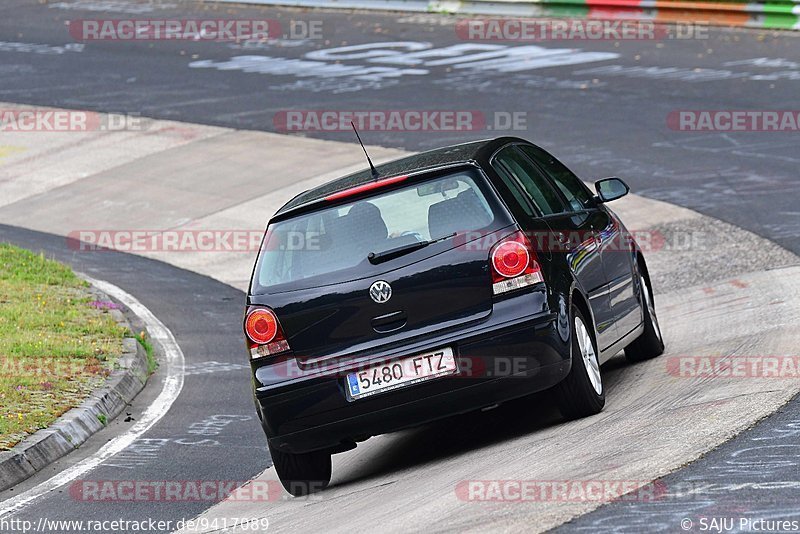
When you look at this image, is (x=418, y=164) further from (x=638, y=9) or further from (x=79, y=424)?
(x=638, y=9)

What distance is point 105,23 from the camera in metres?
30.8

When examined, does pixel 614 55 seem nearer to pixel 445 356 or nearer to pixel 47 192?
pixel 47 192

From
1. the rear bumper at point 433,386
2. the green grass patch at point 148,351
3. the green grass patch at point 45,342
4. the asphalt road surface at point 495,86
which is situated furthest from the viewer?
the asphalt road surface at point 495,86

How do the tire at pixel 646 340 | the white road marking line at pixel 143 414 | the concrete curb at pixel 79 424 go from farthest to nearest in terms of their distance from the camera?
the tire at pixel 646 340
the concrete curb at pixel 79 424
the white road marking line at pixel 143 414

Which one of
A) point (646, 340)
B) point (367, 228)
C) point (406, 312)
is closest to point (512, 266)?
point (406, 312)

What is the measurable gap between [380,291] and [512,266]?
0.69 m

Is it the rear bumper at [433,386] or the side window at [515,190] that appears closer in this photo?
the rear bumper at [433,386]

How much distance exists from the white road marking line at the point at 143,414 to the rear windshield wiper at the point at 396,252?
2.50 metres

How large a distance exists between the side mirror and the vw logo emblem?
2184 millimetres

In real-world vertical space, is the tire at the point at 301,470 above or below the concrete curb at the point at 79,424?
above

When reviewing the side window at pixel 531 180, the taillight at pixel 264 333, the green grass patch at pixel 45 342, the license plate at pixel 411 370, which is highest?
the side window at pixel 531 180

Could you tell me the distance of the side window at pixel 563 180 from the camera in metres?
8.87

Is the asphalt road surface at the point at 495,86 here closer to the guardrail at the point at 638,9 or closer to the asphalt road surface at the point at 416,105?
the asphalt road surface at the point at 416,105

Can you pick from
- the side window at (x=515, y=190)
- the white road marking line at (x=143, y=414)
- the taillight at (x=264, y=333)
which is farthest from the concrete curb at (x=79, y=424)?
the side window at (x=515, y=190)
